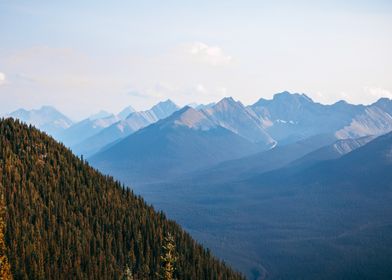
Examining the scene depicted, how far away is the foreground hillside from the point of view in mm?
123062

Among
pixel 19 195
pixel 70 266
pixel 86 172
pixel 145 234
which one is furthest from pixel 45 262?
pixel 86 172

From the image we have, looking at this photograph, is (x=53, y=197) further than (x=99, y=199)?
No

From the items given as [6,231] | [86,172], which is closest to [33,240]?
[6,231]

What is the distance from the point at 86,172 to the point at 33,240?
173 feet

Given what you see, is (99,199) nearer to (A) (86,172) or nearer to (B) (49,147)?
(A) (86,172)

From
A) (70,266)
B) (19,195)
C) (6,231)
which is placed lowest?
(70,266)

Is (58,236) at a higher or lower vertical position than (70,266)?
higher

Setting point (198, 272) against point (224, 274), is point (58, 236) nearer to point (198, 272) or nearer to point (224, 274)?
point (198, 272)

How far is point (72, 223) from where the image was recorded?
143000mm

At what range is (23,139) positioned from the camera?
168 m

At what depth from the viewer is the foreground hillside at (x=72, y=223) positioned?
4845 inches

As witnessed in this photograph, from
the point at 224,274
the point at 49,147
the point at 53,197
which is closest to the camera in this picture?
the point at 53,197

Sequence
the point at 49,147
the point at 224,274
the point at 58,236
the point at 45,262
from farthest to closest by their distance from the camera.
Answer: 1. the point at 49,147
2. the point at 224,274
3. the point at 58,236
4. the point at 45,262

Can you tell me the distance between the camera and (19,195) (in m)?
140
